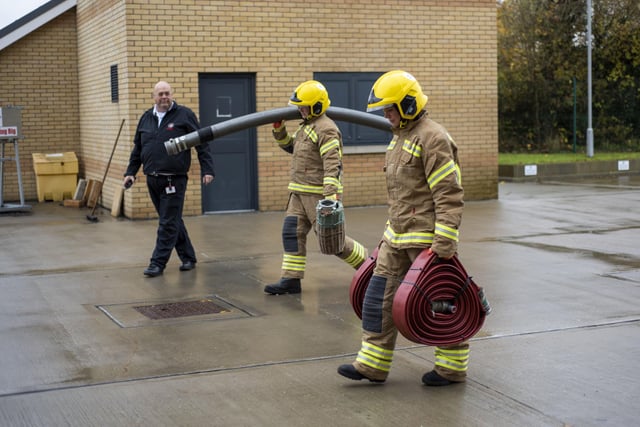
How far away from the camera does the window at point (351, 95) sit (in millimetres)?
14797

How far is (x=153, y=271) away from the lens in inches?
365

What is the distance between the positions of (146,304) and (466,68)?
9.32 metres

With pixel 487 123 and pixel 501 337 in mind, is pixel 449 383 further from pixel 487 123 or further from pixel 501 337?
pixel 487 123

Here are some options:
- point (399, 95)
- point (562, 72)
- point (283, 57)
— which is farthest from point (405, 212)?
point (562, 72)

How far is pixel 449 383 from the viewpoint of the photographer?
546cm

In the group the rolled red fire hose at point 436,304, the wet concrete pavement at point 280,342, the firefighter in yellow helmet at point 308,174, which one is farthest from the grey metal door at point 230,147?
the rolled red fire hose at point 436,304

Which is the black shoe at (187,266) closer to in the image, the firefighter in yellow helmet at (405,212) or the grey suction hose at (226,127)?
the grey suction hose at (226,127)

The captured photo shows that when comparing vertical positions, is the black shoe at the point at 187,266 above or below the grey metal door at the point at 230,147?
below

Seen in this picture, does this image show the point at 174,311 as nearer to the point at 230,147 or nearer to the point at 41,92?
the point at 230,147

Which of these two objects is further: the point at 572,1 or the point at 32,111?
the point at 572,1

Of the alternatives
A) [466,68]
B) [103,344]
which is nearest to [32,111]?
[466,68]

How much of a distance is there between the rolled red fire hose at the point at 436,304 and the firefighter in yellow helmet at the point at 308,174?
96.5 inches

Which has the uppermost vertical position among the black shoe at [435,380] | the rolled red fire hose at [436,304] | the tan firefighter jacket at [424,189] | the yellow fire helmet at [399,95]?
the yellow fire helmet at [399,95]

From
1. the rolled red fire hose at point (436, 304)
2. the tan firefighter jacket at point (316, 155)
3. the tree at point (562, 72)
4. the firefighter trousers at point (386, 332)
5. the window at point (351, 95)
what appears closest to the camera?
the rolled red fire hose at point (436, 304)
